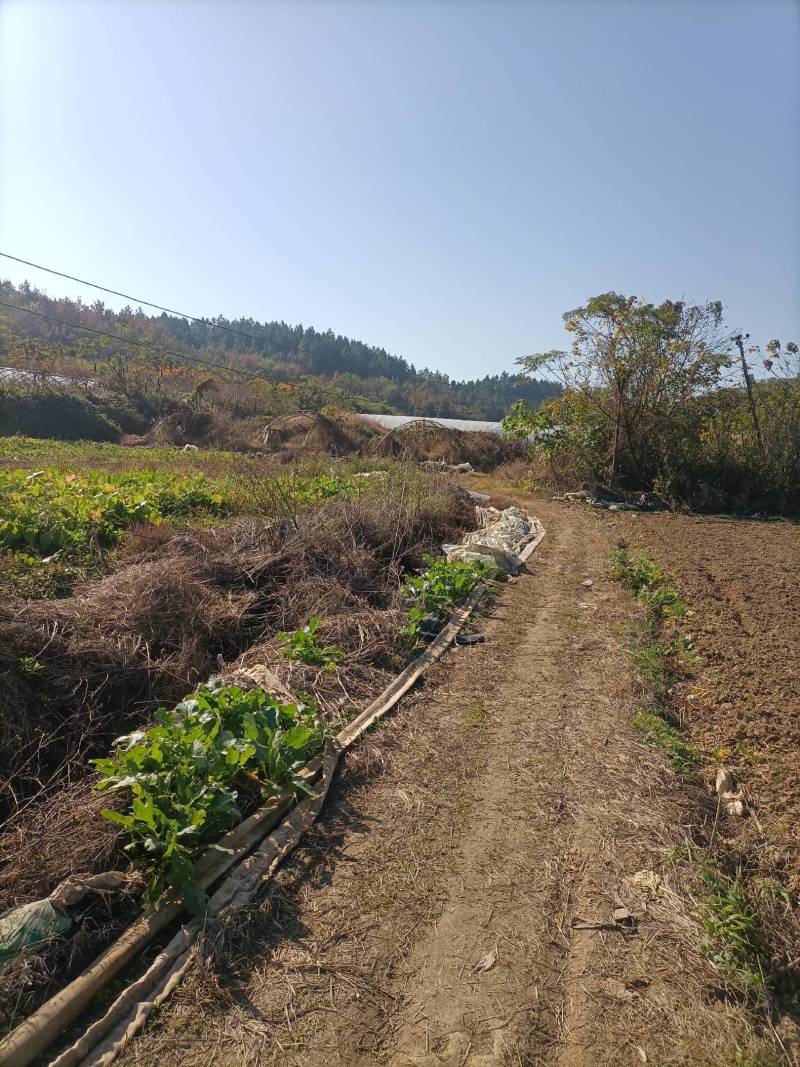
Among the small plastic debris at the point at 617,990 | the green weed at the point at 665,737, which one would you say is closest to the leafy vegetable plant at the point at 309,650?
the green weed at the point at 665,737

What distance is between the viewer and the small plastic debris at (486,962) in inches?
87.5

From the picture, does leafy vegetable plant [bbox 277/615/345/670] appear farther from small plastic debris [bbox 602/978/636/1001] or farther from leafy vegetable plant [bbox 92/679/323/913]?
small plastic debris [bbox 602/978/636/1001]

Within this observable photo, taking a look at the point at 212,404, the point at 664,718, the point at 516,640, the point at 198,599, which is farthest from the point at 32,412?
the point at 664,718

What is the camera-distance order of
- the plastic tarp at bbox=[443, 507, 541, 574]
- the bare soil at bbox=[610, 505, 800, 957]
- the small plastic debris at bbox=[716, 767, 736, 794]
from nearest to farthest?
the bare soil at bbox=[610, 505, 800, 957] → the small plastic debris at bbox=[716, 767, 736, 794] → the plastic tarp at bbox=[443, 507, 541, 574]

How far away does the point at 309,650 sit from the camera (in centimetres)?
443

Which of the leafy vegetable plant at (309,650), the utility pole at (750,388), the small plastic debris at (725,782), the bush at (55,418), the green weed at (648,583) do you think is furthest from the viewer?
the bush at (55,418)

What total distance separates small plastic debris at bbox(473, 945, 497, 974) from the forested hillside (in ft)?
112

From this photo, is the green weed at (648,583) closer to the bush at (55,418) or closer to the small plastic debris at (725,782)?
the small plastic debris at (725,782)

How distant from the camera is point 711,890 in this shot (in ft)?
8.13

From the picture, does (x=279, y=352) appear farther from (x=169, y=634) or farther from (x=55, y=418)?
(x=169, y=634)

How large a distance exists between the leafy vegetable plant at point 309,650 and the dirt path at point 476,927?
73 centimetres

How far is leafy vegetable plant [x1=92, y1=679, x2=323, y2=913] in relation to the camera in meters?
2.48

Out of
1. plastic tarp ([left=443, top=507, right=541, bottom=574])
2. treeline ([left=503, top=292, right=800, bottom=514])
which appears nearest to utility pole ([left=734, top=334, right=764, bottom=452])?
treeline ([left=503, top=292, right=800, bottom=514])

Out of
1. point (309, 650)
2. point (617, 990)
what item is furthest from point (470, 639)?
point (617, 990)
